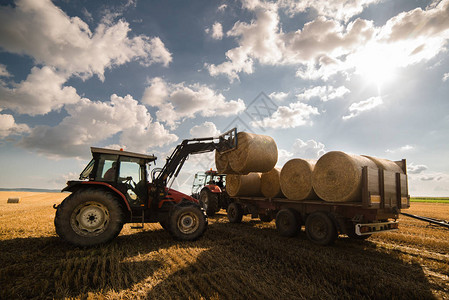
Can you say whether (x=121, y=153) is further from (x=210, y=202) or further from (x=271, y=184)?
(x=210, y=202)

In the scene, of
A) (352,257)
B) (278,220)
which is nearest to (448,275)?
(352,257)

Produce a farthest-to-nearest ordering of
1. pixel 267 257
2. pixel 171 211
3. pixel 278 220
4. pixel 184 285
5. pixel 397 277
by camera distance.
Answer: pixel 278 220 → pixel 171 211 → pixel 267 257 → pixel 397 277 → pixel 184 285

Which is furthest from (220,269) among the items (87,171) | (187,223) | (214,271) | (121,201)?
(87,171)

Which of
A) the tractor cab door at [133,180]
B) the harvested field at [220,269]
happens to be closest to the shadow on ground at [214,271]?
the harvested field at [220,269]

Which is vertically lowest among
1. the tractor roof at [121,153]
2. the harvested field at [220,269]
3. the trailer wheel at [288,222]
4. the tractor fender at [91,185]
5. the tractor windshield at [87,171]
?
the harvested field at [220,269]

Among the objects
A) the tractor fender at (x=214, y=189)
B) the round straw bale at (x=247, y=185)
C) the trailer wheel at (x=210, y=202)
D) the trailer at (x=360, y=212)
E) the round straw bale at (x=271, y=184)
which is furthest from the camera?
the tractor fender at (x=214, y=189)

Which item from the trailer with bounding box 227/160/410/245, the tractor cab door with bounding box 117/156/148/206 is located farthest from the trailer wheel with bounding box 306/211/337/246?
the tractor cab door with bounding box 117/156/148/206

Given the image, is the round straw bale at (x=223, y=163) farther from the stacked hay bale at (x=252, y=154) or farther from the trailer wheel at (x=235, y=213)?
the trailer wheel at (x=235, y=213)

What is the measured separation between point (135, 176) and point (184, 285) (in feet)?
12.2

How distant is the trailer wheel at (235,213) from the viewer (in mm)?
9938

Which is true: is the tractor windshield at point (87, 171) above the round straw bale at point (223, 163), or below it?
below

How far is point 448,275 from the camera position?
4336mm

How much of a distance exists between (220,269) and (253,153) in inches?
167

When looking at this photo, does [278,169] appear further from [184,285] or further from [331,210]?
[184,285]
